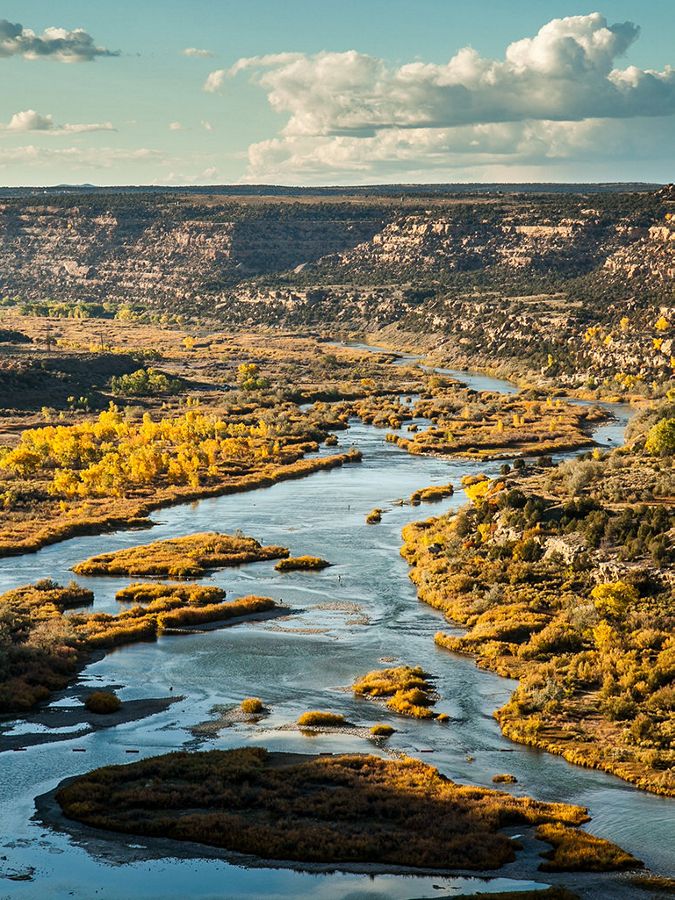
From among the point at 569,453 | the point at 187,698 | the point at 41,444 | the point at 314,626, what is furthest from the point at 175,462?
the point at 187,698

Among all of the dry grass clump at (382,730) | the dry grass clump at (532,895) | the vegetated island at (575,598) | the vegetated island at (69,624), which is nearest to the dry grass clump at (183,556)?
the vegetated island at (69,624)

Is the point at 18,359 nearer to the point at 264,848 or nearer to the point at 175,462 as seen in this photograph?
the point at 175,462

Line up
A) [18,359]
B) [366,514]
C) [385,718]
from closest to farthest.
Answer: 1. [385,718]
2. [366,514]
3. [18,359]

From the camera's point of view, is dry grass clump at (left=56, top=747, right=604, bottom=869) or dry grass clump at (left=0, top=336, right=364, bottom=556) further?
dry grass clump at (left=0, top=336, right=364, bottom=556)

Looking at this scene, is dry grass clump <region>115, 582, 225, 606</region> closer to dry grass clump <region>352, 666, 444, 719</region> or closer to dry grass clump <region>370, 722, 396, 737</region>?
dry grass clump <region>352, 666, 444, 719</region>

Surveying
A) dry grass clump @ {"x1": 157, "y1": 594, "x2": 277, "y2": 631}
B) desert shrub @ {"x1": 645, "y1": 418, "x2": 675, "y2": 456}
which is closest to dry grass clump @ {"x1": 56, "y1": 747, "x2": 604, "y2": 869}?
dry grass clump @ {"x1": 157, "y1": 594, "x2": 277, "y2": 631}

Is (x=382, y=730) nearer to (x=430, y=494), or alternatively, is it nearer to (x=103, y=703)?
(x=103, y=703)

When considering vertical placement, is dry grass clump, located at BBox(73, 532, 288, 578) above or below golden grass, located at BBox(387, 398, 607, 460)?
below

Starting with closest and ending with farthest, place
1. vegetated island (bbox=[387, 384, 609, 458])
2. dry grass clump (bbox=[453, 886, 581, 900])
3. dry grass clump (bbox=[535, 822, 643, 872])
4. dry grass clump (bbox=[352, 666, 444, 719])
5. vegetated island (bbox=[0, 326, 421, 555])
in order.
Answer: dry grass clump (bbox=[453, 886, 581, 900]), dry grass clump (bbox=[535, 822, 643, 872]), dry grass clump (bbox=[352, 666, 444, 719]), vegetated island (bbox=[0, 326, 421, 555]), vegetated island (bbox=[387, 384, 609, 458])
